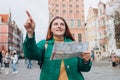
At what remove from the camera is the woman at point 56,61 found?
477cm

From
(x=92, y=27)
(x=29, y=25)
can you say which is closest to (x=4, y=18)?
(x=92, y=27)

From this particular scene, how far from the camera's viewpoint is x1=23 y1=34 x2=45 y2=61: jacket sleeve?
470 centimetres

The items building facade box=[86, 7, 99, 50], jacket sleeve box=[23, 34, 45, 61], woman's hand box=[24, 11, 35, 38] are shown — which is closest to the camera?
woman's hand box=[24, 11, 35, 38]

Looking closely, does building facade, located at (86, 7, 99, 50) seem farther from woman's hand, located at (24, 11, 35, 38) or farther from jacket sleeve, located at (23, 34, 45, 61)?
woman's hand, located at (24, 11, 35, 38)

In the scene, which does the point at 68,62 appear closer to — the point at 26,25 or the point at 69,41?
the point at 69,41

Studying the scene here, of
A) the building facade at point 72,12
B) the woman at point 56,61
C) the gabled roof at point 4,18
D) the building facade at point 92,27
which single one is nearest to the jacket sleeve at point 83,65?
the woman at point 56,61

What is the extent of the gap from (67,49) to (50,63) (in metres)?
0.27

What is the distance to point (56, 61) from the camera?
4820 mm

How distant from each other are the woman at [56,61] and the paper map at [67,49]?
2.2 inches

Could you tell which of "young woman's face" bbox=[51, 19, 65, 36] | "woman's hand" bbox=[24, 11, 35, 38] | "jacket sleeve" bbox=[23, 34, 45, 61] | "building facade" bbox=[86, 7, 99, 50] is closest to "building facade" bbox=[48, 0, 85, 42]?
"building facade" bbox=[86, 7, 99, 50]

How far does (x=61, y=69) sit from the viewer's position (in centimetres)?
480

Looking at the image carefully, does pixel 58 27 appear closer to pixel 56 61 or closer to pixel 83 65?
pixel 56 61

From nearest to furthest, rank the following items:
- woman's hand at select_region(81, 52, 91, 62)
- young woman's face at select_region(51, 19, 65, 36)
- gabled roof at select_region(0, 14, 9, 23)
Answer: woman's hand at select_region(81, 52, 91, 62) → young woman's face at select_region(51, 19, 65, 36) → gabled roof at select_region(0, 14, 9, 23)

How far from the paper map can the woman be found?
57 millimetres
